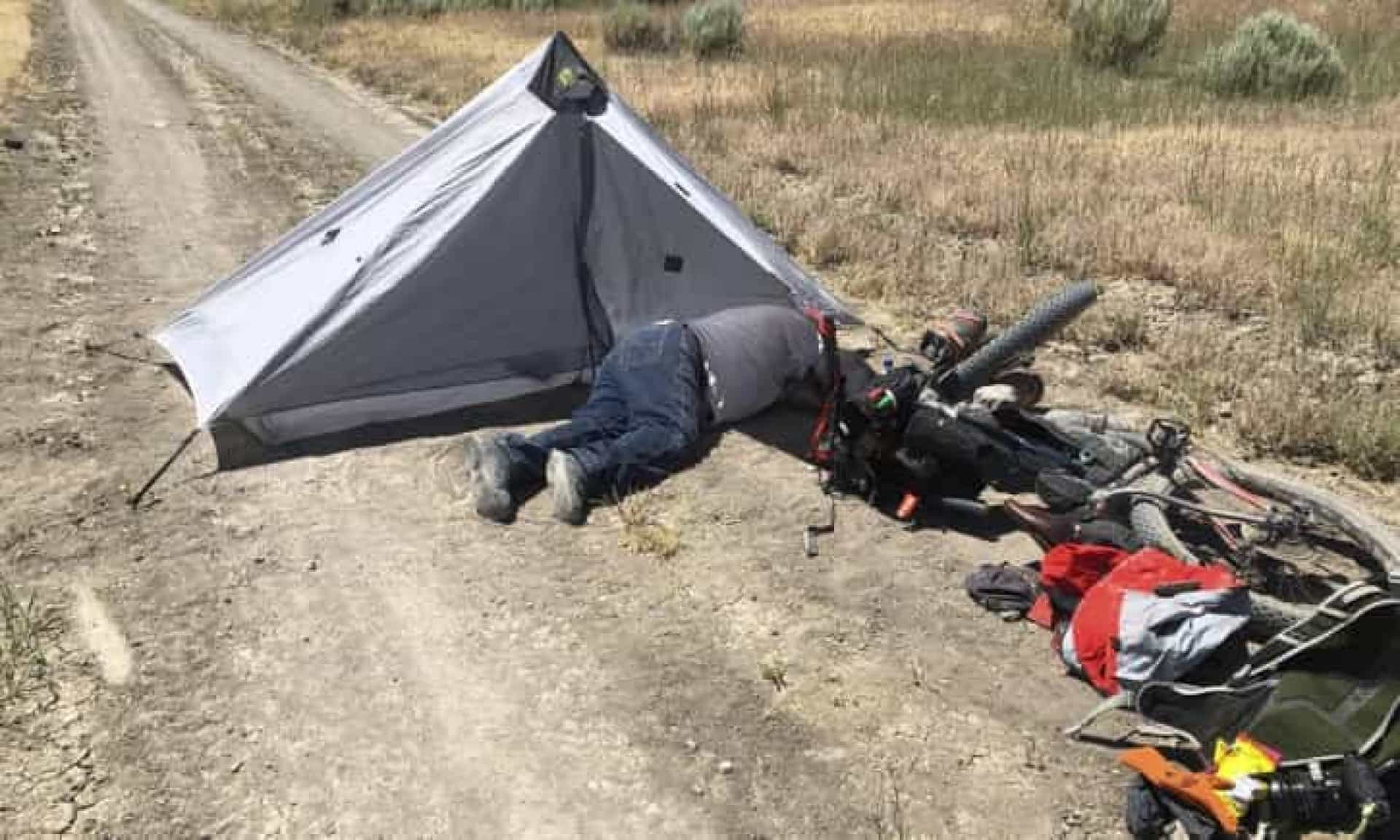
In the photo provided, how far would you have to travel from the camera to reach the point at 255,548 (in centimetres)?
520

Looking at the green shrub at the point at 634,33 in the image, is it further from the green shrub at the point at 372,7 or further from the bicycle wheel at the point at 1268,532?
the bicycle wheel at the point at 1268,532

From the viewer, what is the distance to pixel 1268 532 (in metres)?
4.76

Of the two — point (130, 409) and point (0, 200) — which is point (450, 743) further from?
point (0, 200)

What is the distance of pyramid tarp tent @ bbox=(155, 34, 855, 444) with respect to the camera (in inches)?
243

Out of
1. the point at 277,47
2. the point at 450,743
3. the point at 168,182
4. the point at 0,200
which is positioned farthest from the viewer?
the point at 277,47

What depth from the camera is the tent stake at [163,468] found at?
5582mm

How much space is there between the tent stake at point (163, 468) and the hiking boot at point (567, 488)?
6.71 ft

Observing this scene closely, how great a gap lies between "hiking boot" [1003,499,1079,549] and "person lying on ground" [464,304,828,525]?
172 cm

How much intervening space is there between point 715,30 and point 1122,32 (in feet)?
23.3

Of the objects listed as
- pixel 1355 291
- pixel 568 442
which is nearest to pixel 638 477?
pixel 568 442

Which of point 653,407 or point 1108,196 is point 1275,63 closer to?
point 1108,196

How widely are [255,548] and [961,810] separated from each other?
3.37 meters

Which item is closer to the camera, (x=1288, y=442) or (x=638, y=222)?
(x=1288, y=442)

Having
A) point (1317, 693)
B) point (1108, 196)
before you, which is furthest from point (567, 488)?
point (1108, 196)
